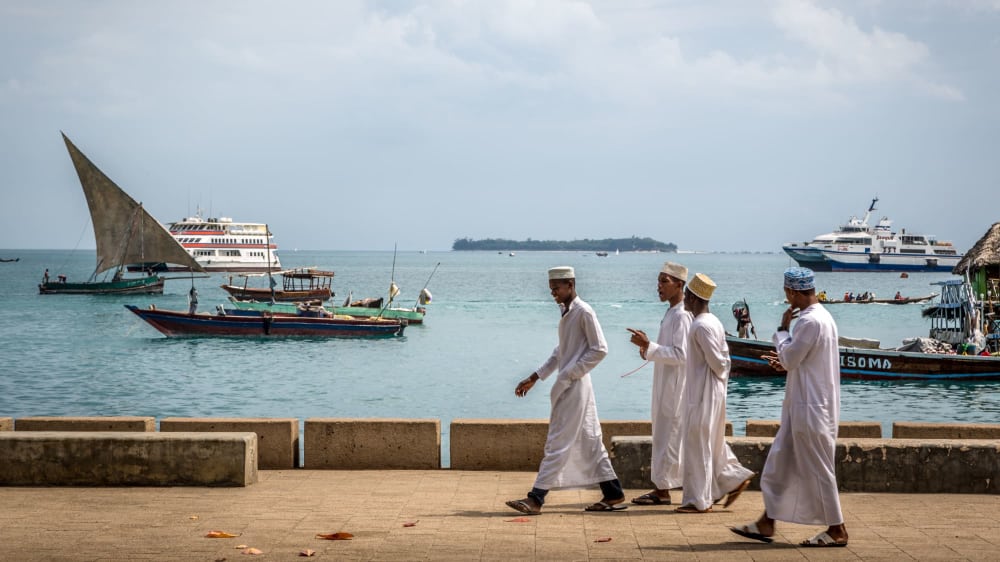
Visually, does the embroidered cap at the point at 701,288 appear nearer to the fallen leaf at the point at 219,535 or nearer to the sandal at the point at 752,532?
the sandal at the point at 752,532

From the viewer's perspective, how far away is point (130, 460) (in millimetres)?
7055

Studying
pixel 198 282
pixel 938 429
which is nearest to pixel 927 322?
pixel 938 429

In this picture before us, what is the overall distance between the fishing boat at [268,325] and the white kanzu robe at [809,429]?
3890cm

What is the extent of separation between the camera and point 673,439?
6.50 meters

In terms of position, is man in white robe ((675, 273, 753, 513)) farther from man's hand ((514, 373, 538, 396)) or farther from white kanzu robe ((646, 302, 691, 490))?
man's hand ((514, 373, 538, 396))

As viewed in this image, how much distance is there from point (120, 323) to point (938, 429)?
5507 cm

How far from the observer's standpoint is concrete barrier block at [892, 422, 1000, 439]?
25.9 ft

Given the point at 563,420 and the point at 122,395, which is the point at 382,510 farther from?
the point at 122,395

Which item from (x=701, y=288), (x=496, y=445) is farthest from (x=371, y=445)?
(x=701, y=288)

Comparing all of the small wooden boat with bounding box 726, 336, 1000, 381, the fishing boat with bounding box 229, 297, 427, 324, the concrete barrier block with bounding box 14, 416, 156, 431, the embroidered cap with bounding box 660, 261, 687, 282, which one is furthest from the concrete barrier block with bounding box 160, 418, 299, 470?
the fishing boat with bounding box 229, 297, 427, 324

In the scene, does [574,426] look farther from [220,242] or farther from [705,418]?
[220,242]

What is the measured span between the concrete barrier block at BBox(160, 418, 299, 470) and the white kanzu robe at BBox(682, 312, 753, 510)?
307 cm

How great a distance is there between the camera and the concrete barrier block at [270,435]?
7.84 meters

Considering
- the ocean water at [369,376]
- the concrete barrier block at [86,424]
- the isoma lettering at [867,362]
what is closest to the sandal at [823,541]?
Result: the concrete barrier block at [86,424]
